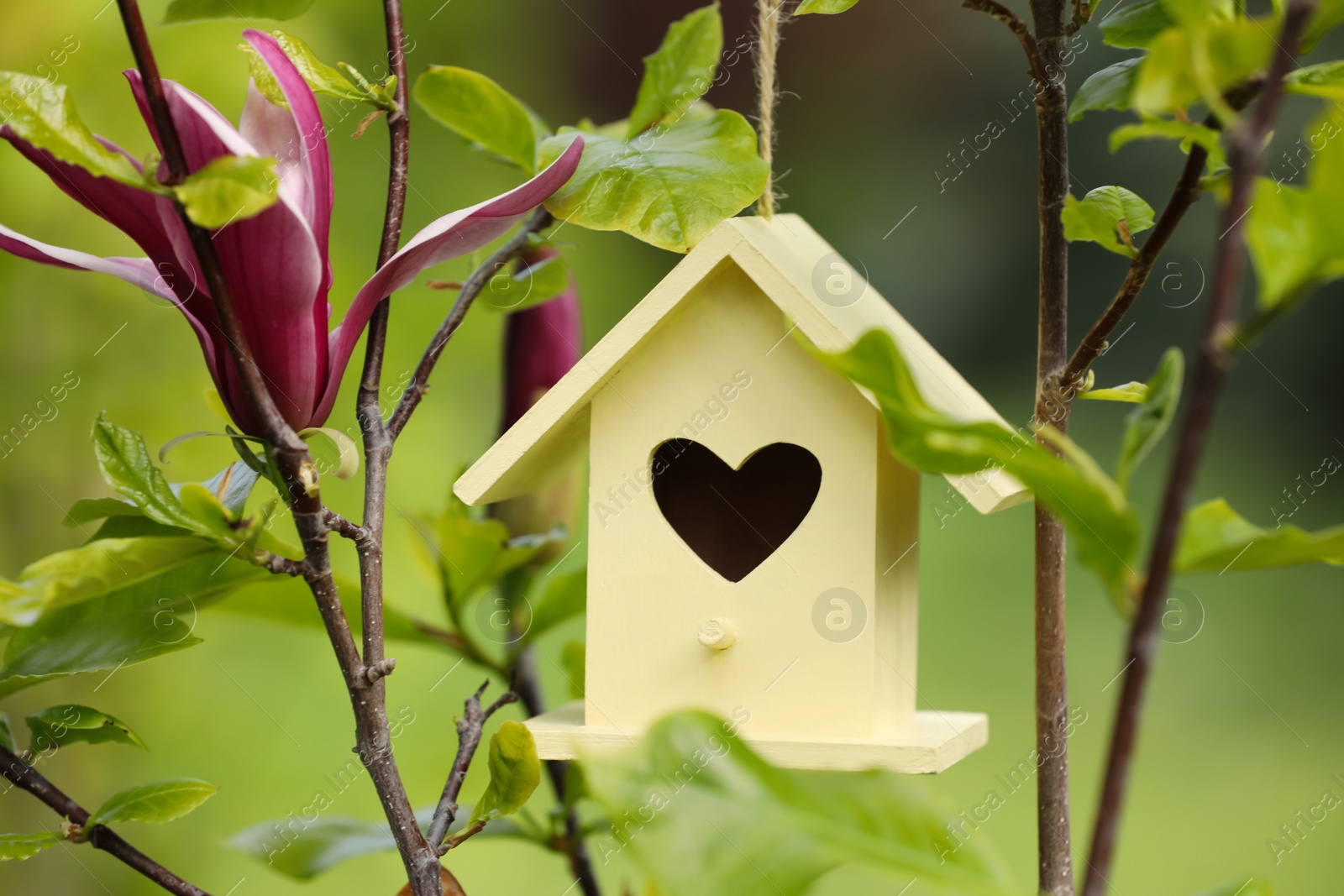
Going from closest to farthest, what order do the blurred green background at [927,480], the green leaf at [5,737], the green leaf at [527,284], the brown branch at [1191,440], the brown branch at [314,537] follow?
1. the brown branch at [1191,440]
2. the brown branch at [314,537]
3. the green leaf at [5,737]
4. the green leaf at [527,284]
5. the blurred green background at [927,480]

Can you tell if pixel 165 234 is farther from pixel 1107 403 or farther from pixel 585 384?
pixel 1107 403

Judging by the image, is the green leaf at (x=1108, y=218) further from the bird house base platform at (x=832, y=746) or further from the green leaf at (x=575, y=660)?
the green leaf at (x=575, y=660)

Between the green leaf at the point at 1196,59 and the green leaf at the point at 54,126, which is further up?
the green leaf at the point at 54,126

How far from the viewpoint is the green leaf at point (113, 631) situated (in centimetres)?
44

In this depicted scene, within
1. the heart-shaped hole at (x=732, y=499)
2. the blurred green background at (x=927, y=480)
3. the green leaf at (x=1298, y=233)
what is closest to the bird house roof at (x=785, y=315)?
the heart-shaped hole at (x=732, y=499)

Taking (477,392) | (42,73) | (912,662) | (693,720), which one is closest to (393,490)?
(477,392)

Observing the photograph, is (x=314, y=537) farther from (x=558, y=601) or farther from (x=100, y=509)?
(x=558, y=601)

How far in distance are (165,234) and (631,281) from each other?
1.34 meters

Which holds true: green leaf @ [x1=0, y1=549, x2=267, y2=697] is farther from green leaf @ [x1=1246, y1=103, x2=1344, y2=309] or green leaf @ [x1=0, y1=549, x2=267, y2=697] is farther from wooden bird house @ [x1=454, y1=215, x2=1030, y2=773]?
green leaf @ [x1=1246, y1=103, x2=1344, y2=309]

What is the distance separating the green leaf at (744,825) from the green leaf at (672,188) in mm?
254

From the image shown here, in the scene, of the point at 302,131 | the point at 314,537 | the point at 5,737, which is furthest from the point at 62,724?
the point at 302,131

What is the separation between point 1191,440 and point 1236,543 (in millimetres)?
65

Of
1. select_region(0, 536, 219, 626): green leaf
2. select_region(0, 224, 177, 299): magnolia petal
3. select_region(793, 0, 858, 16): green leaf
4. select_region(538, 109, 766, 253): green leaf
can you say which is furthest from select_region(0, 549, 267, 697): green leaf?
select_region(793, 0, 858, 16): green leaf

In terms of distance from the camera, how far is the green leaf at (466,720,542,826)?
450 millimetres
